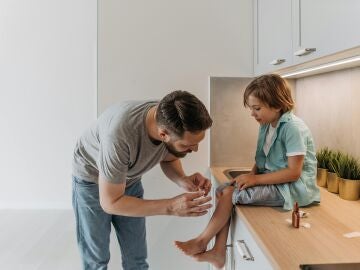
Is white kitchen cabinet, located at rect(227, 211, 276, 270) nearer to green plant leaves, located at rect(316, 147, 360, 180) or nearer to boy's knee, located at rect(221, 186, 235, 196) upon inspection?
boy's knee, located at rect(221, 186, 235, 196)

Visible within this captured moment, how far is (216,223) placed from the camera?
4.68 feet

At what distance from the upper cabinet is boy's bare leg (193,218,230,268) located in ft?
2.41

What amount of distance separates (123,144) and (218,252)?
24.4 inches

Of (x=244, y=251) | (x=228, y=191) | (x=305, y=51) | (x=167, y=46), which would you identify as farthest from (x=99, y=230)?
(x=305, y=51)

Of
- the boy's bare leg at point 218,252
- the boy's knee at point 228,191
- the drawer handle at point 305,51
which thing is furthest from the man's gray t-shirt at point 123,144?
the drawer handle at point 305,51

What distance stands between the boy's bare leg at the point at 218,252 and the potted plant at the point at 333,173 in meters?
0.49

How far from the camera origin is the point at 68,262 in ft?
8.73

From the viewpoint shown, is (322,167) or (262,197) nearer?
(262,197)

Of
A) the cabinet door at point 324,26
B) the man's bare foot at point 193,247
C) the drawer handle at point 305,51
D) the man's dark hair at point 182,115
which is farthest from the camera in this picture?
the man's bare foot at point 193,247

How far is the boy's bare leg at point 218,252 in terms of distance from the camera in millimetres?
1464

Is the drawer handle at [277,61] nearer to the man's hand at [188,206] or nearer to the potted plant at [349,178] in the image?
the potted plant at [349,178]

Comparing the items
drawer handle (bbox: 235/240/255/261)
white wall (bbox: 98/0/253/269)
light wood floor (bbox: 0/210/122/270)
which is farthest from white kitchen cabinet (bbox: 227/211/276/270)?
light wood floor (bbox: 0/210/122/270)

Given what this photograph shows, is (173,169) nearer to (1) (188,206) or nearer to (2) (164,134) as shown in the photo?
(1) (188,206)

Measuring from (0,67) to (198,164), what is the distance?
293 centimetres
